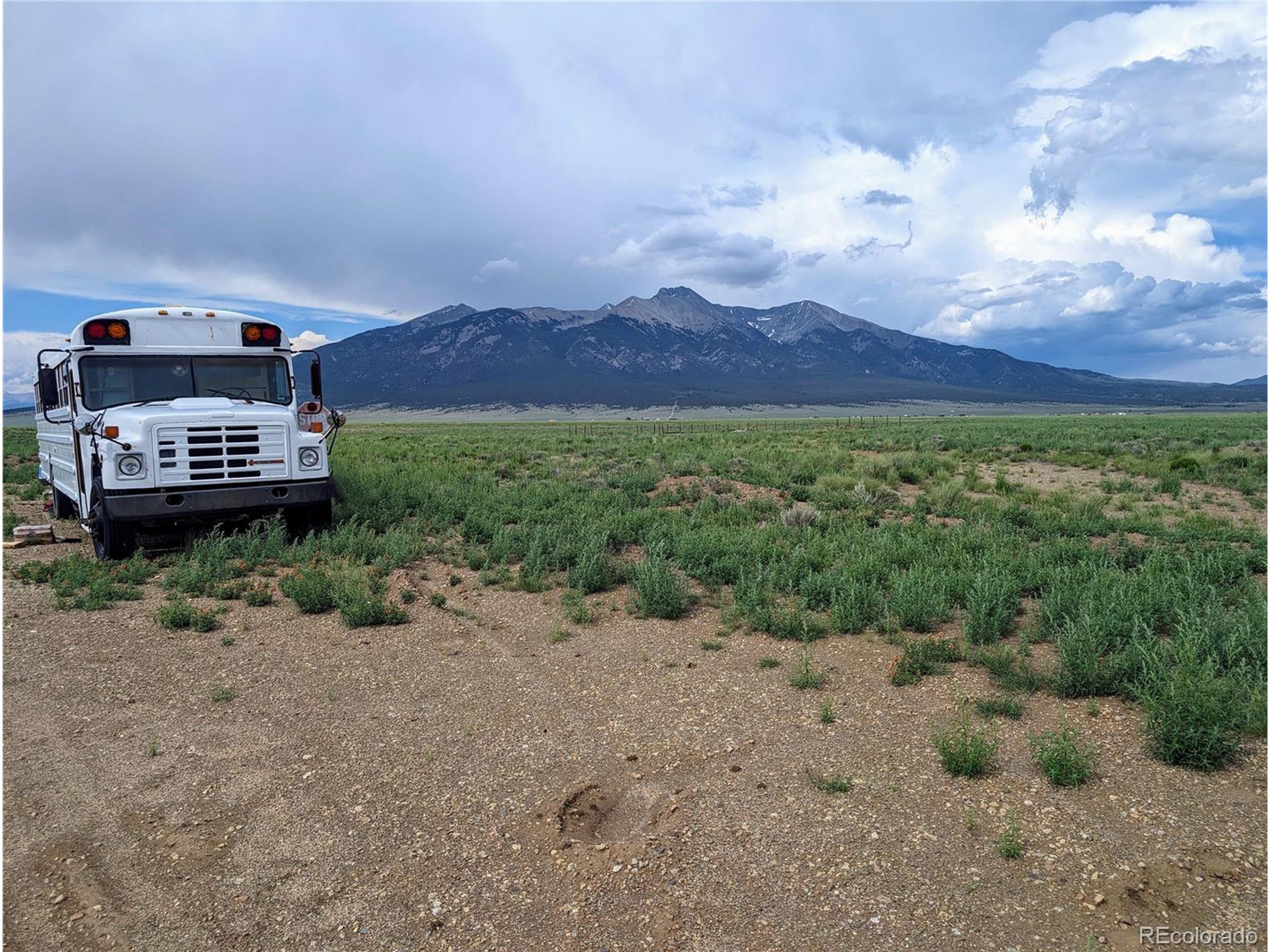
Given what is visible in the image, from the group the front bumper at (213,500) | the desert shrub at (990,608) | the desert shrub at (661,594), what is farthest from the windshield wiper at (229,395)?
the desert shrub at (990,608)

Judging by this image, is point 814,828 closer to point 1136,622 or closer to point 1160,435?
point 1136,622

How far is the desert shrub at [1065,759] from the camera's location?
422 cm

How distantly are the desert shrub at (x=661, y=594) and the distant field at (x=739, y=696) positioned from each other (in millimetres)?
43

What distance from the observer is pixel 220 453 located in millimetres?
9766

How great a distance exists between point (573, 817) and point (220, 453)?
8.03 m

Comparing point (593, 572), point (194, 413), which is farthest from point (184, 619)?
point (593, 572)

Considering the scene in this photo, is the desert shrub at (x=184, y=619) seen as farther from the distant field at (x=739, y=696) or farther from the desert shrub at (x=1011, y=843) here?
the desert shrub at (x=1011, y=843)

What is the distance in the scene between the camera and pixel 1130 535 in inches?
448

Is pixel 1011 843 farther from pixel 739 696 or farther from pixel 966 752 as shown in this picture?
pixel 739 696

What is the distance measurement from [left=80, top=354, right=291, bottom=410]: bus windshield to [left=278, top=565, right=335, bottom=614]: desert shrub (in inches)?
150

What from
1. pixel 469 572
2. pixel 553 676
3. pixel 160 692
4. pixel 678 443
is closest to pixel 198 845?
pixel 160 692

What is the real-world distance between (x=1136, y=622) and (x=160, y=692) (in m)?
7.85

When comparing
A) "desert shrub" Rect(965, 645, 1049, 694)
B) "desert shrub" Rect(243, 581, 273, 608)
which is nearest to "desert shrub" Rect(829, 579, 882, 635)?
"desert shrub" Rect(965, 645, 1049, 694)

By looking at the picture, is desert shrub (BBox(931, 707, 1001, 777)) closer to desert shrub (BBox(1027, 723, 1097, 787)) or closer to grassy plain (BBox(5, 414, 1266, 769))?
desert shrub (BBox(1027, 723, 1097, 787))
